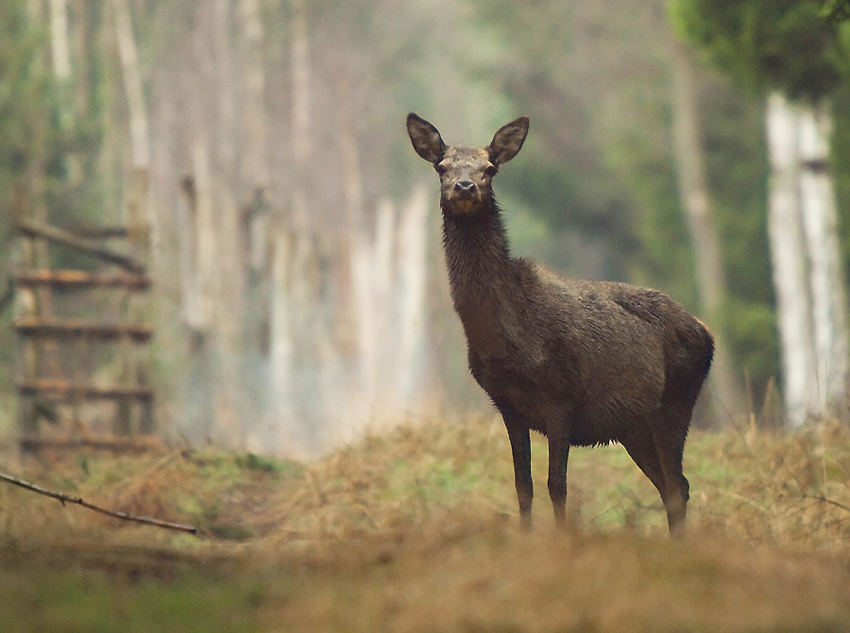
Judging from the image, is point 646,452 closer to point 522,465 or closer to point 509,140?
point 522,465

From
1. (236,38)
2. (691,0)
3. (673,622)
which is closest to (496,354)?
(673,622)

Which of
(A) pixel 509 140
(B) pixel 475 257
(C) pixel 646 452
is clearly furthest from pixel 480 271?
(C) pixel 646 452

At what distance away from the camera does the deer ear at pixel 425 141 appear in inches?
271

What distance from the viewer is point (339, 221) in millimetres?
40312

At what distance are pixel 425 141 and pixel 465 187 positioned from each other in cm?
77

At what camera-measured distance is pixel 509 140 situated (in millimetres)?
6965

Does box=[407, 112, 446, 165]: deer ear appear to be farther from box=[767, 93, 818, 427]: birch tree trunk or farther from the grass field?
box=[767, 93, 818, 427]: birch tree trunk

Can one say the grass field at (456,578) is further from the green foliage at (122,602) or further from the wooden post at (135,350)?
the wooden post at (135,350)

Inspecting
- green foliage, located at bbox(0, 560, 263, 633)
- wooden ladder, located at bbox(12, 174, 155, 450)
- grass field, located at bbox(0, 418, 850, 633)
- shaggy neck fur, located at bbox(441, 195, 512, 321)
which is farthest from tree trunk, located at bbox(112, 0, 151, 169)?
green foliage, located at bbox(0, 560, 263, 633)

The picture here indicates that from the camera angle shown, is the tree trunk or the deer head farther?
the tree trunk

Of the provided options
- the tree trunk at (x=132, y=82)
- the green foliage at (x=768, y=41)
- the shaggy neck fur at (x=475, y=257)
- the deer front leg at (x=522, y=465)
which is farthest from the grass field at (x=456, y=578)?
the tree trunk at (x=132, y=82)

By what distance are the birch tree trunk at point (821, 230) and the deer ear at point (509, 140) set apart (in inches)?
485

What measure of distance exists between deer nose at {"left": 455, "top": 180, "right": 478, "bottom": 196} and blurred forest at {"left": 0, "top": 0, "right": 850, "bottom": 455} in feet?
15.6

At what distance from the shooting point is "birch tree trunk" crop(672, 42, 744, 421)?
2241 centimetres
